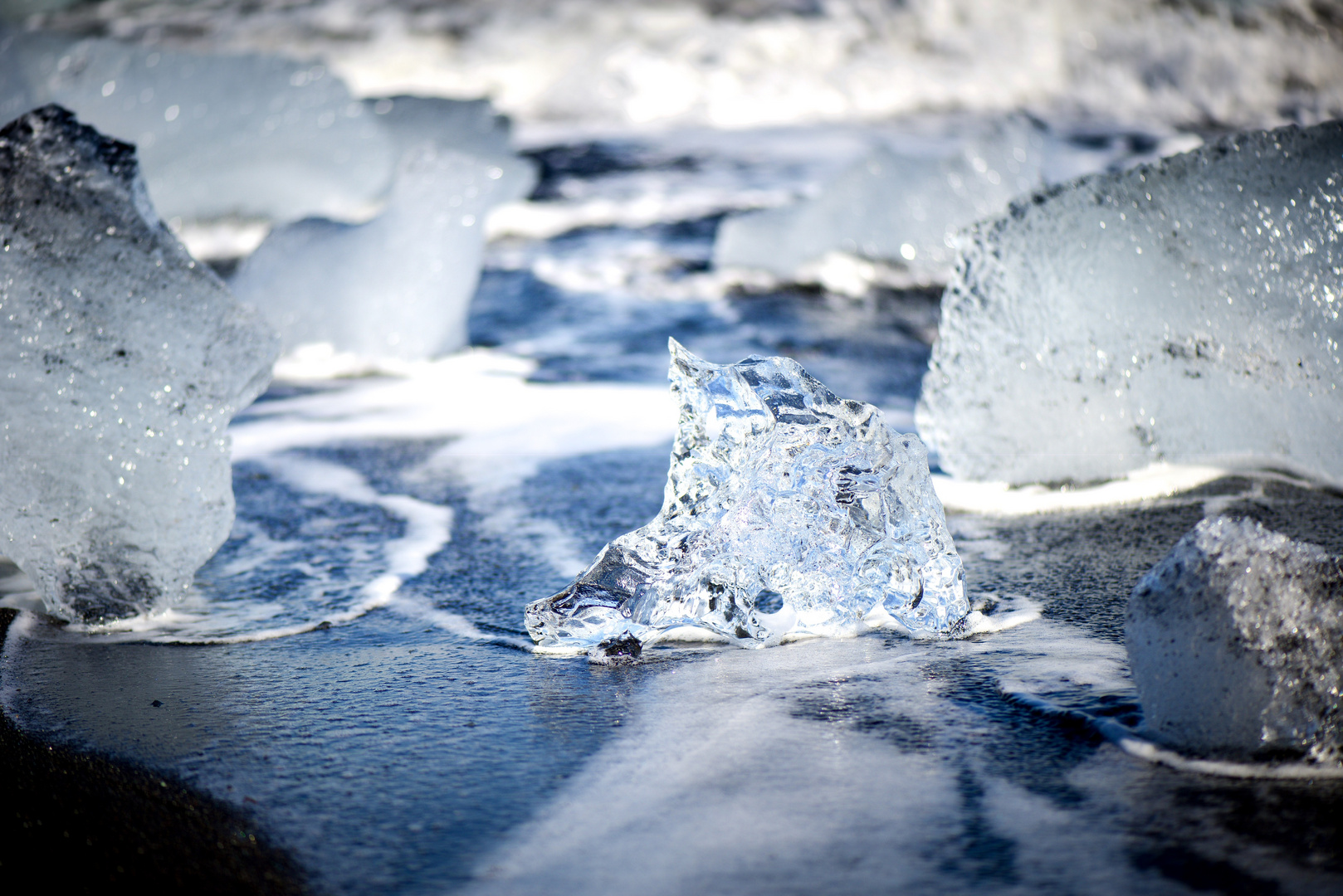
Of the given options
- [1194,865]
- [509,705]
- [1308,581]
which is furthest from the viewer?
[509,705]

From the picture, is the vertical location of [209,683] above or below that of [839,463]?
below

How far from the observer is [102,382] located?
1.82 metres

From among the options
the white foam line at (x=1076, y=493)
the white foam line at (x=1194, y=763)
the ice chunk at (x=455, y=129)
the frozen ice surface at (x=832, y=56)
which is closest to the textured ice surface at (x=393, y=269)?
the ice chunk at (x=455, y=129)

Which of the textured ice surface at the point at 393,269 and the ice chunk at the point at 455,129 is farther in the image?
the ice chunk at the point at 455,129

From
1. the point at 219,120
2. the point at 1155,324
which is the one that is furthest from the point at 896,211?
the point at 219,120

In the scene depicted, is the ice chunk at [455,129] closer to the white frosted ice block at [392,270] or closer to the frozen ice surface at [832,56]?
the frozen ice surface at [832,56]

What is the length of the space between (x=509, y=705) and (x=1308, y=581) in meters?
0.94

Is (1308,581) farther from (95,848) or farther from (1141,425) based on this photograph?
(95,848)

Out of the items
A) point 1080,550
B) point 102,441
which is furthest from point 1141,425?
point 102,441

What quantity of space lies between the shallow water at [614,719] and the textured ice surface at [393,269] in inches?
57.0

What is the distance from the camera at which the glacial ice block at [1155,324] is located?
213cm

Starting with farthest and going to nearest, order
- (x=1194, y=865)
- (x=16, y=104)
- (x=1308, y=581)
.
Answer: (x=16, y=104) → (x=1308, y=581) → (x=1194, y=865)

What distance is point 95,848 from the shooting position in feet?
3.51

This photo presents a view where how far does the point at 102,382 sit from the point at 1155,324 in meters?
1.97
